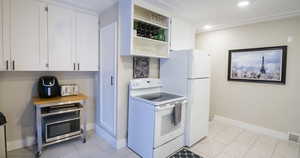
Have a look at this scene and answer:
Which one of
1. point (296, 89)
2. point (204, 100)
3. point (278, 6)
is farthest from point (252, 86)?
point (278, 6)

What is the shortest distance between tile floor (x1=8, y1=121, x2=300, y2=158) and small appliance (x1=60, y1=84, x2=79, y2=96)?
2.83ft

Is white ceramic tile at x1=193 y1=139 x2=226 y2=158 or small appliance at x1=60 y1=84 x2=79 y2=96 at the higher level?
small appliance at x1=60 y1=84 x2=79 y2=96

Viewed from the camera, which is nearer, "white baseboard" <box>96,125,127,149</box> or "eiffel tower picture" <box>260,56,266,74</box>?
"white baseboard" <box>96,125,127,149</box>

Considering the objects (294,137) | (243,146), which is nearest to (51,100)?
(243,146)

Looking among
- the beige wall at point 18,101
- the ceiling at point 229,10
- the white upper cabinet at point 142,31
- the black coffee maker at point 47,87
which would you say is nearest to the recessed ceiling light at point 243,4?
the ceiling at point 229,10

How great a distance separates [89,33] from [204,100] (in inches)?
97.5

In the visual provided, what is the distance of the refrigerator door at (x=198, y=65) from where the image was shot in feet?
7.73

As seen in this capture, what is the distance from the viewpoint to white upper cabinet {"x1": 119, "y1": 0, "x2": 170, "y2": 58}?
2096mm

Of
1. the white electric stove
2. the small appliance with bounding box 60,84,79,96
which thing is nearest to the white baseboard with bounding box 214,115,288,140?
the white electric stove

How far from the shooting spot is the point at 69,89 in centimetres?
258

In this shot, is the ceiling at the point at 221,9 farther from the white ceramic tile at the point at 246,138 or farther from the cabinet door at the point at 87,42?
the white ceramic tile at the point at 246,138

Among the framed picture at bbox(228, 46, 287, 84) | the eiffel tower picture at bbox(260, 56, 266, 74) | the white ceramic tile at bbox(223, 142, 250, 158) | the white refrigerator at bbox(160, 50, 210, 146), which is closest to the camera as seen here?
the white ceramic tile at bbox(223, 142, 250, 158)

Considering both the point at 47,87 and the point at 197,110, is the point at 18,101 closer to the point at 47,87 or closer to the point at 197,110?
the point at 47,87

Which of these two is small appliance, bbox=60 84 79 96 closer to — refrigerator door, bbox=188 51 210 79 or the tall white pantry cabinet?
the tall white pantry cabinet
